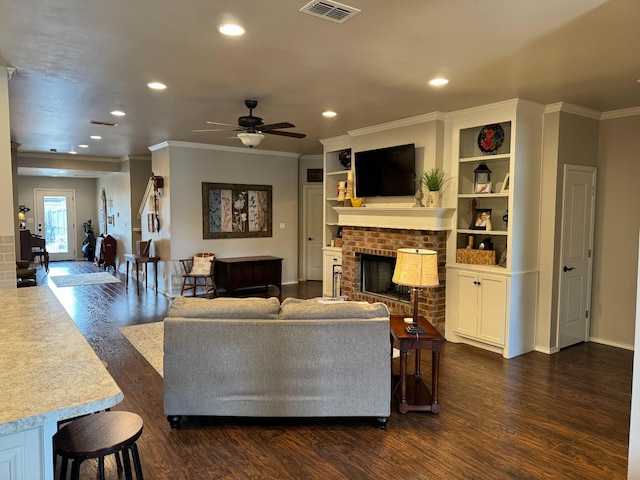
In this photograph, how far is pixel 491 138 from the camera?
506 centimetres

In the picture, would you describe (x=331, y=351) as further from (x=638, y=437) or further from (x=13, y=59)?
(x=13, y=59)

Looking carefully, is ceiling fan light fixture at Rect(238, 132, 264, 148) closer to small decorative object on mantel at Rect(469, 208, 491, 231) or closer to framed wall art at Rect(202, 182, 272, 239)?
small decorative object on mantel at Rect(469, 208, 491, 231)

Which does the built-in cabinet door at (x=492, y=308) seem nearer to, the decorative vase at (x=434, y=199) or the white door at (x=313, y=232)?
the decorative vase at (x=434, y=199)

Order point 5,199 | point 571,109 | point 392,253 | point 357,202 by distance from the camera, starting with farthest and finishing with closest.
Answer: point 357,202
point 392,253
point 571,109
point 5,199

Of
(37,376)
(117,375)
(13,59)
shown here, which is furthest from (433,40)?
(117,375)

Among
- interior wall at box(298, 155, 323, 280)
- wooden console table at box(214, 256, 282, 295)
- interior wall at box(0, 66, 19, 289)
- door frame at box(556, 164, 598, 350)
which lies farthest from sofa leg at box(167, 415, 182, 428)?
interior wall at box(298, 155, 323, 280)

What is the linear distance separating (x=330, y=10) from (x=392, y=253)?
3.58m

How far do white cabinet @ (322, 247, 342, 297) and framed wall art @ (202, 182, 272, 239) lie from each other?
1.70 meters

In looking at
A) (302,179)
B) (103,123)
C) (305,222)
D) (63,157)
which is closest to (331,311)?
(103,123)

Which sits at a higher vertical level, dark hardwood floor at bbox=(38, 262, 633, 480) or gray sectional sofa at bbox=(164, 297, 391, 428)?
gray sectional sofa at bbox=(164, 297, 391, 428)

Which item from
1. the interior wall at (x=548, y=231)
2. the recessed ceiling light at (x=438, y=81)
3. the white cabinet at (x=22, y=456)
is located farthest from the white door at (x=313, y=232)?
the white cabinet at (x=22, y=456)

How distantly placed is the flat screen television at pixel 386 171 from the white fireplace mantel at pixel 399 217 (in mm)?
254

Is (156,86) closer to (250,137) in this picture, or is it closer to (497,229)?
(250,137)

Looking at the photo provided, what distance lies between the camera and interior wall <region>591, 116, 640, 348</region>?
4.98 meters
